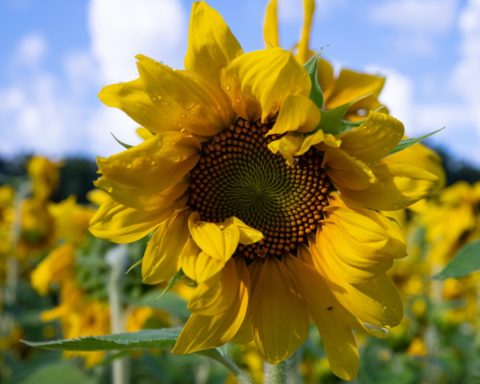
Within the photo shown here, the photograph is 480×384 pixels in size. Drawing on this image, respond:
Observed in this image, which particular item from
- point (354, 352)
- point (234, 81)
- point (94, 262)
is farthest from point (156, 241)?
point (94, 262)

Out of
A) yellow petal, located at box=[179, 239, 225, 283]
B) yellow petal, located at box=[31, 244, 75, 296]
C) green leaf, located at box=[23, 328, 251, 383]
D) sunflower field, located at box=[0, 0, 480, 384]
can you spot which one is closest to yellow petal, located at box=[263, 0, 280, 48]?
sunflower field, located at box=[0, 0, 480, 384]

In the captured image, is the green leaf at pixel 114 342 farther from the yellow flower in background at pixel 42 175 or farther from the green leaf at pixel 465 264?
the yellow flower in background at pixel 42 175

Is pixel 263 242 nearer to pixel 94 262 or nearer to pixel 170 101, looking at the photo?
pixel 170 101

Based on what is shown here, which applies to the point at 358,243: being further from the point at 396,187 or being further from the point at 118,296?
the point at 118,296

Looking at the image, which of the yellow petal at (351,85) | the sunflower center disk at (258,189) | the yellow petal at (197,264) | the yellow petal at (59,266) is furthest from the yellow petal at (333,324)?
the yellow petal at (59,266)

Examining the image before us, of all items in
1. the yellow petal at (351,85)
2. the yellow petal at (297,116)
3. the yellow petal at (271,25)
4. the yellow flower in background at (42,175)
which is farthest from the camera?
the yellow flower in background at (42,175)

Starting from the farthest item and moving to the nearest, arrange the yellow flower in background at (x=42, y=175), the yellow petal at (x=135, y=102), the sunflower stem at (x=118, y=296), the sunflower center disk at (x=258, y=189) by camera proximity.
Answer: the yellow flower in background at (x=42, y=175) → the sunflower stem at (x=118, y=296) → the sunflower center disk at (x=258, y=189) → the yellow petal at (x=135, y=102)
